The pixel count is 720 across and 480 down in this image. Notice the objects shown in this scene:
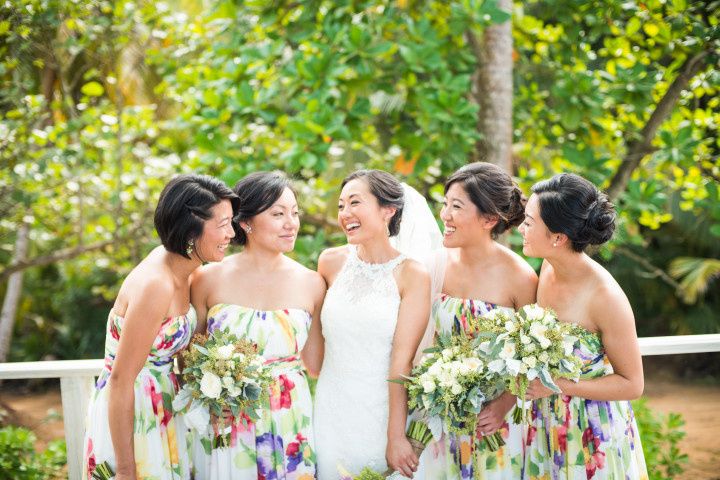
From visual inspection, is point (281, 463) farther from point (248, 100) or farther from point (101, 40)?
point (101, 40)

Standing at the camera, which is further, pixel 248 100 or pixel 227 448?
pixel 248 100

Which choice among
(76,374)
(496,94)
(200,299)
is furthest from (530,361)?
(496,94)

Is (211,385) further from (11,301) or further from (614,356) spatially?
(11,301)

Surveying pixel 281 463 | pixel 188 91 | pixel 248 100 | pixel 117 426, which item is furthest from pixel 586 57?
pixel 117 426

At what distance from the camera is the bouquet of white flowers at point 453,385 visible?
9.54 ft

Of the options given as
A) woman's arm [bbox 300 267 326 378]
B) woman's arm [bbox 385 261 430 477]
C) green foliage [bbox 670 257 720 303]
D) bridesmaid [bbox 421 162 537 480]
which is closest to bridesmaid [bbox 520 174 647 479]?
bridesmaid [bbox 421 162 537 480]

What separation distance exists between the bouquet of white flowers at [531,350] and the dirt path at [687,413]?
3.79 metres

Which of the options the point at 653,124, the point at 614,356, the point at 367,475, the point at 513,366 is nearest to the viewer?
the point at 513,366

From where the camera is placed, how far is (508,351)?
2867 millimetres

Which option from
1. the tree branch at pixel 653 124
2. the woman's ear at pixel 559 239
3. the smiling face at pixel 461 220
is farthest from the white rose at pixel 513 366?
the tree branch at pixel 653 124

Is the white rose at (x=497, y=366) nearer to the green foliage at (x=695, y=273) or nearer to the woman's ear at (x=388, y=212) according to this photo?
the woman's ear at (x=388, y=212)

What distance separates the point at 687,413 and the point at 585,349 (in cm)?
733

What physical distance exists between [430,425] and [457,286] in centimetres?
68

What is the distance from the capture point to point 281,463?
3.25 metres
